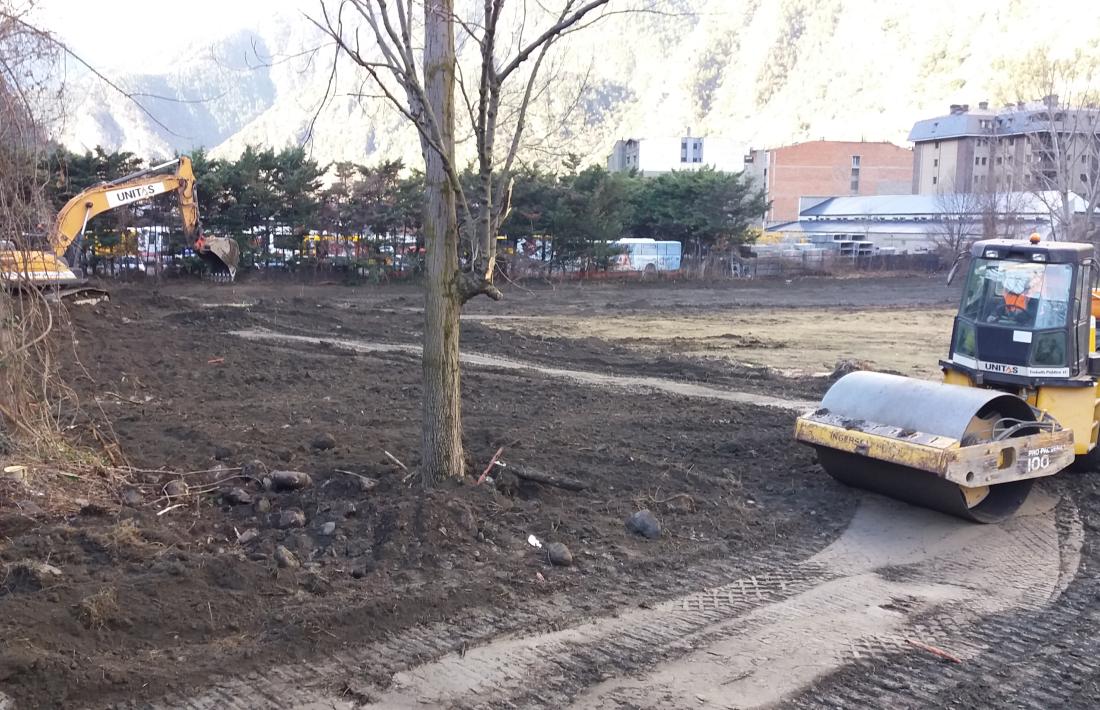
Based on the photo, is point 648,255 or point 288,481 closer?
point 288,481

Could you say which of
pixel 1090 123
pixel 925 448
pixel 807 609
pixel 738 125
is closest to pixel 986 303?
pixel 925 448

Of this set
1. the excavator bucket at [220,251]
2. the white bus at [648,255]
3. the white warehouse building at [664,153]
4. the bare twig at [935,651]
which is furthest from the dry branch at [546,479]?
the white warehouse building at [664,153]

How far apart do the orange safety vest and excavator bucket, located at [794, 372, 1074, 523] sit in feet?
3.96

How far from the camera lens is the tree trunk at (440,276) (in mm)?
7250

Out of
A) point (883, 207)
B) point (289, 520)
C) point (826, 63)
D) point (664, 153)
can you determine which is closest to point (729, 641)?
point (289, 520)

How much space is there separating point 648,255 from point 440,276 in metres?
37.3

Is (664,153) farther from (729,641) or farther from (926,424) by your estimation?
(729,641)

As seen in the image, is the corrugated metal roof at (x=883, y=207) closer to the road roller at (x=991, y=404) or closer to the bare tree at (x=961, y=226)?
the bare tree at (x=961, y=226)

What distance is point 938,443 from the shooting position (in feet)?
25.9

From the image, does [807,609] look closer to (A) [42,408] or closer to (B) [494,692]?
(B) [494,692]

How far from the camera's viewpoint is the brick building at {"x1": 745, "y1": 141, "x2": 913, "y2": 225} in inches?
3797

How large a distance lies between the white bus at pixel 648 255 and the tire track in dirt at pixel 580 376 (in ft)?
75.1

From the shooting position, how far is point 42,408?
7.70 metres

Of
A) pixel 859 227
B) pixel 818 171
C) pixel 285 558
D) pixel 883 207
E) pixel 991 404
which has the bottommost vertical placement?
pixel 285 558
